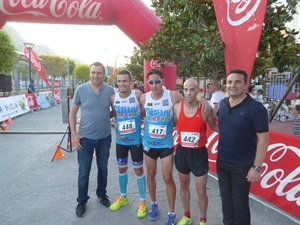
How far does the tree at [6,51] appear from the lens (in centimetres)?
1852

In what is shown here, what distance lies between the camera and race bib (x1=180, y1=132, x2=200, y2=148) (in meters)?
2.80

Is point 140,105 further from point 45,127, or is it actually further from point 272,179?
point 45,127

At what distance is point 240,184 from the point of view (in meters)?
2.48

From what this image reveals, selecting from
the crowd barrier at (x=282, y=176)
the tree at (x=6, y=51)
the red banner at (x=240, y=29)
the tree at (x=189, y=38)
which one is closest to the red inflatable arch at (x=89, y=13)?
the tree at (x=189, y=38)

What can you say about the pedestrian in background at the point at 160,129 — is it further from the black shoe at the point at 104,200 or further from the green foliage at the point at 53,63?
the green foliage at the point at 53,63

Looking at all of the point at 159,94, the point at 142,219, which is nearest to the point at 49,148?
the point at 142,219

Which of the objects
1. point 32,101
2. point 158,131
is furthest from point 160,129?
point 32,101

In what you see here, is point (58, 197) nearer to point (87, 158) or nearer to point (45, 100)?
point (87, 158)

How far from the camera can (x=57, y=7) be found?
246 inches

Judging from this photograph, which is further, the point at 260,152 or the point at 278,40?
the point at 278,40

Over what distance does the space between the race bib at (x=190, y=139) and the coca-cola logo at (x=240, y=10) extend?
1725 mm

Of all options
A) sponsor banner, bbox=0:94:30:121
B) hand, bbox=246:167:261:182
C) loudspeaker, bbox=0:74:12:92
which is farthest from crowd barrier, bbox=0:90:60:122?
hand, bbox=246:167:261:182

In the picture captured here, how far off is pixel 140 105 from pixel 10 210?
2348mm

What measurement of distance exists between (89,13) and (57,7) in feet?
2.52
